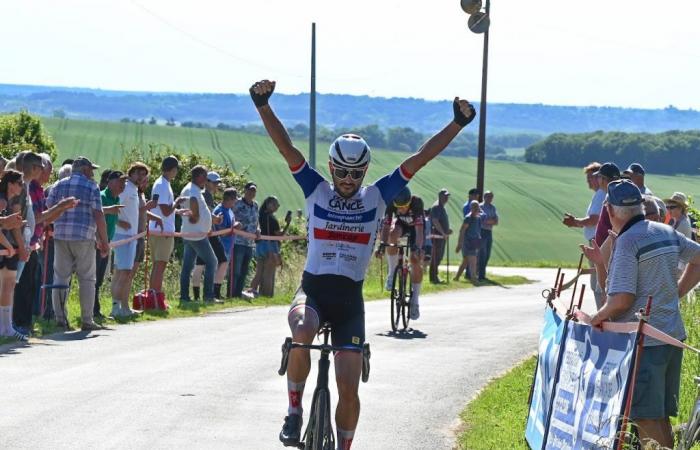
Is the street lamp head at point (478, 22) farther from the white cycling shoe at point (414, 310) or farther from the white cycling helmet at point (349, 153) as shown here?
the white cycling helmet at point (349, 153)

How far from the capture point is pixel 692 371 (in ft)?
39.1

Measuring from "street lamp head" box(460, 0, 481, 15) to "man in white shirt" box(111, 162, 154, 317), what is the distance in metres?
14.6

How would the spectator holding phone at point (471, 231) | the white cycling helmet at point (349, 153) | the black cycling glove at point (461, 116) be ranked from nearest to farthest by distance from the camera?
the white cycling helmet at point (349, 153)
the black cycling glove at point (461, 116)
the spectator holding phone at point (471, 231)

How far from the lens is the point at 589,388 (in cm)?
848

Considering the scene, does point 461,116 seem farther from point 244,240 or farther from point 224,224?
point 244,240

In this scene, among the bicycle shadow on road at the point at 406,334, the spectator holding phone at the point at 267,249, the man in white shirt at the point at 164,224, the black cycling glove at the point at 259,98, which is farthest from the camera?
the spectator holding phone at the point at 267,249

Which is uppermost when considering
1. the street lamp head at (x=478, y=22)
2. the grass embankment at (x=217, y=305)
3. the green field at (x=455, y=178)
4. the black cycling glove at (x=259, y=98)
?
the street lamp head at (x=478, y=22)

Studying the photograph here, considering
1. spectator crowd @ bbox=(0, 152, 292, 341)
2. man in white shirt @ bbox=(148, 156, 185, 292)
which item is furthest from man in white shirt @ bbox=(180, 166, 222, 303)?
man in white shirt @ bbox=(148, 156, 185, 292)

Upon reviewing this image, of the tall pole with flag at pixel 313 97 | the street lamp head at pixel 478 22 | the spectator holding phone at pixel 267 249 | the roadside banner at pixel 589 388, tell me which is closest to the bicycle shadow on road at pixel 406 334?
the spectator holding phone at pixel 267 249

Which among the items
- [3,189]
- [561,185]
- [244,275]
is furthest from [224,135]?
[3,189]

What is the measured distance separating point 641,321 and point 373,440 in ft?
9.87

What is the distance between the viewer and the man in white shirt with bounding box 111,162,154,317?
1775 cm

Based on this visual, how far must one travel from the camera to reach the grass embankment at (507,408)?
10.3 meters

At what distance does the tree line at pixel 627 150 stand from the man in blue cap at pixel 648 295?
9821cm
